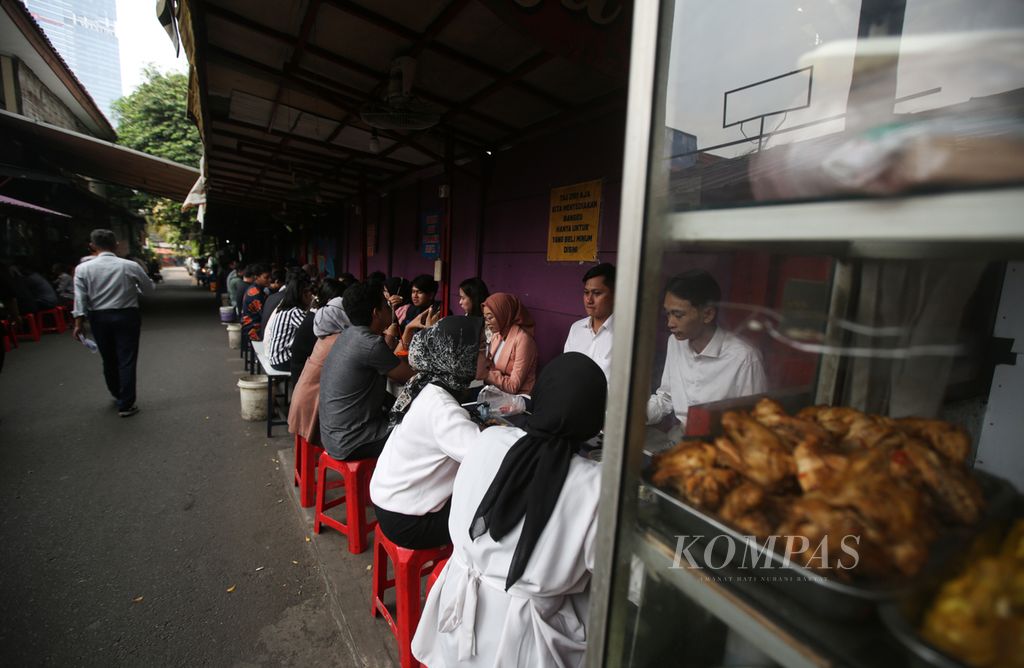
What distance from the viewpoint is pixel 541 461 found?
4.37 feet

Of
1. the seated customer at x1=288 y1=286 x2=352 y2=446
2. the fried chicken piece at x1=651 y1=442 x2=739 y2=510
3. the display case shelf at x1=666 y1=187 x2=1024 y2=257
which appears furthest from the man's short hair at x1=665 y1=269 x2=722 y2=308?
the seated customer at x1=288 y1=286 x2=352 y2=446

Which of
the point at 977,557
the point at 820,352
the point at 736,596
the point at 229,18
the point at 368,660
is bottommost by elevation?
the point at 368,660

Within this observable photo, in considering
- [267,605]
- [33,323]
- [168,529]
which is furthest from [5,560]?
[33,323]

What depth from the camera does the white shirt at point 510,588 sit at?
50.8 inches

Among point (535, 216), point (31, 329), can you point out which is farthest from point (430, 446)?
point (31, 329)

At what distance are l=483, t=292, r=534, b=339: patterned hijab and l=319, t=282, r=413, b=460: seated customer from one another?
1.10 m

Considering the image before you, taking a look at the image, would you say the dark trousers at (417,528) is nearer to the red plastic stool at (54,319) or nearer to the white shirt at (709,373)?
the white shirt at (709,373)

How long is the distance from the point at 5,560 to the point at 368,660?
2318 mm

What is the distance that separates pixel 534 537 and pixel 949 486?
90cm

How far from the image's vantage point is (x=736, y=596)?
27.0 inches

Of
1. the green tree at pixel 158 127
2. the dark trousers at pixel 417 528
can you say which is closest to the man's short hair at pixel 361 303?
the dark trousers at pixel 417 528

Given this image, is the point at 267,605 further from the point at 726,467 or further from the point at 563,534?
the point at 726,467

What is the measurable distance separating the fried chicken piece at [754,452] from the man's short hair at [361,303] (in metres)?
2.30

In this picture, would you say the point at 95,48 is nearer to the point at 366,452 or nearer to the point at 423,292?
the point at 423,292
